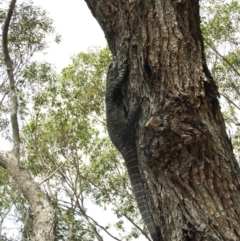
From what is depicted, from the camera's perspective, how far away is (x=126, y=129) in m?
1.76

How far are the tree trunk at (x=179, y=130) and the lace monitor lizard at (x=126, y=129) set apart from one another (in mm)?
44

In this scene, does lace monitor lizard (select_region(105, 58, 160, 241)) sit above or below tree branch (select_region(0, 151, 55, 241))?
below

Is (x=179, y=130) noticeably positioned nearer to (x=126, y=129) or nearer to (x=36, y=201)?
(x=126, y=129)

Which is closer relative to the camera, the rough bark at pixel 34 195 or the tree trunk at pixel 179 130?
the tree trunk at pixel 179 130

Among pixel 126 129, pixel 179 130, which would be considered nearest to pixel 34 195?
pixel 126 129

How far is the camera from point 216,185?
4.83 feet

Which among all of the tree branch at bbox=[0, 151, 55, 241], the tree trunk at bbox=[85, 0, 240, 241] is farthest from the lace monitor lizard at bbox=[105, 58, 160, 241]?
the tree branch at bbox=[0, 151, 55, 241]

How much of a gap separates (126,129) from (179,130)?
0.32 metres

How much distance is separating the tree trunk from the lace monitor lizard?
0.04 metres

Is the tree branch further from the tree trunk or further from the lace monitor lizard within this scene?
the tree trunk

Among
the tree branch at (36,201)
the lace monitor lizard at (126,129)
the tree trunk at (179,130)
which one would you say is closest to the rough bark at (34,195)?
the tree branch at (36,201)

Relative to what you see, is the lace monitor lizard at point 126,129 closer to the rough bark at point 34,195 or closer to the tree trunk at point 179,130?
the tree trunk at point 179,130

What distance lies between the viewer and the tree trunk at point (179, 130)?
1455 mm

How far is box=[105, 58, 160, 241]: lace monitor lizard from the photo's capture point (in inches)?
65.2
